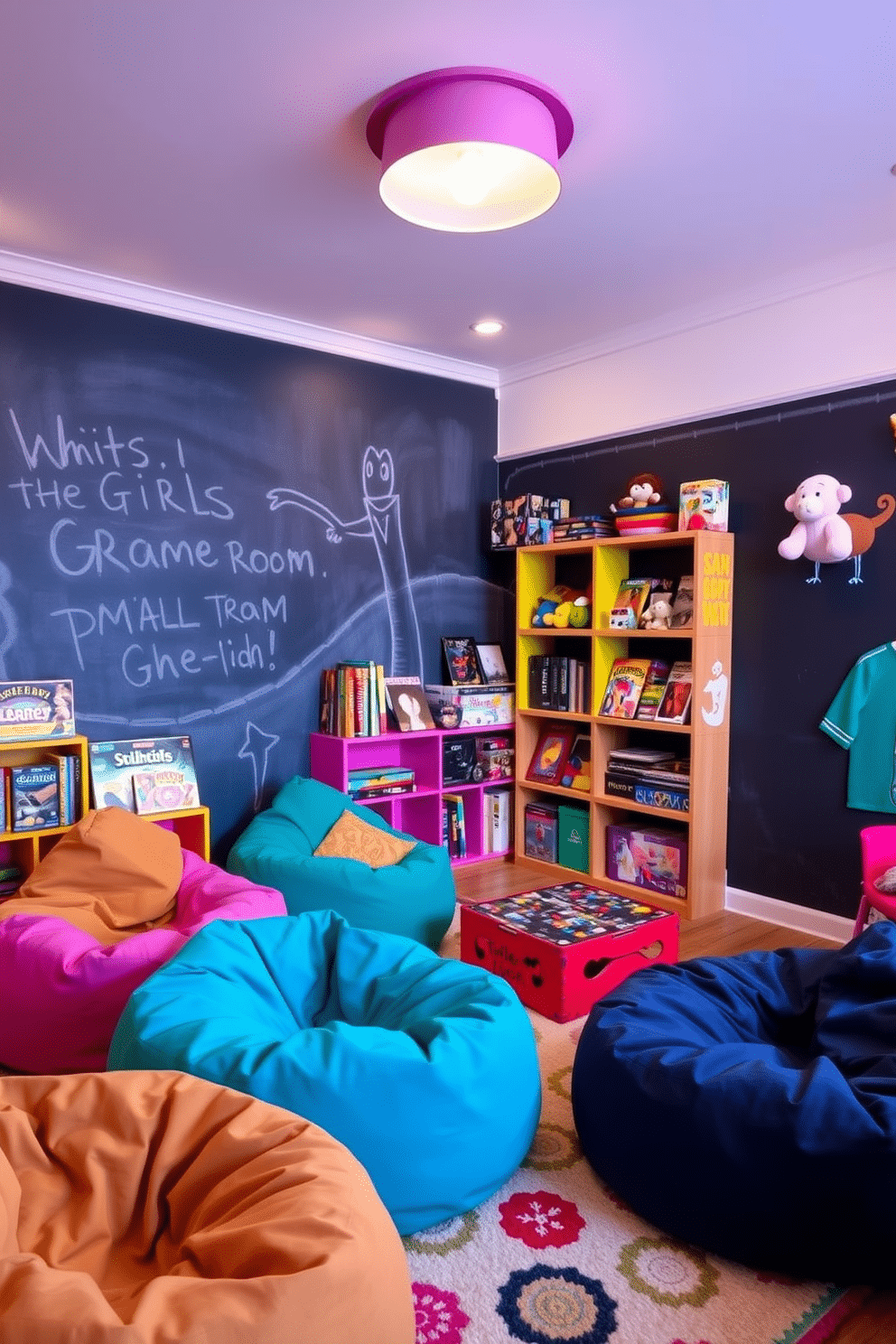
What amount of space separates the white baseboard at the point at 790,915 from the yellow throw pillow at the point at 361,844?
1.42 metres

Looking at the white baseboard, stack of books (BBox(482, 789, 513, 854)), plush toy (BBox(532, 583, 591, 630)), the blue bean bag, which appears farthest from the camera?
stack of books (BBox(482, 789, 513, 854))

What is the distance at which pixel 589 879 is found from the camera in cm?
433

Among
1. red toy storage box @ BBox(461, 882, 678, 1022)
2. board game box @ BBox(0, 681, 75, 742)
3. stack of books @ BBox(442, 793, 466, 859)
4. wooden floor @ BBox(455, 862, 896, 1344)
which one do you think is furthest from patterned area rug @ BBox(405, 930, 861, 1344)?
stack of books @ BBox(442, 793, 466, 859)

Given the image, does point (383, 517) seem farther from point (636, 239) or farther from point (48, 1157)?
point (48, 1157)

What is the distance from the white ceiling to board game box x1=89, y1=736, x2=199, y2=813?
5.97ft

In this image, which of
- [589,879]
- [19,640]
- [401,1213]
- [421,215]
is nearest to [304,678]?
[19,640]

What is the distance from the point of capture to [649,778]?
→ 4.04 m

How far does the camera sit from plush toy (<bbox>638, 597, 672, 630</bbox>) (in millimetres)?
4016

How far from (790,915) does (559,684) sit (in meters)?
1.47

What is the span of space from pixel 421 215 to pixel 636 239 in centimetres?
105

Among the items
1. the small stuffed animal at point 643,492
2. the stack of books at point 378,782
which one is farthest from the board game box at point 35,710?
the small stuffed animal at point 643,492

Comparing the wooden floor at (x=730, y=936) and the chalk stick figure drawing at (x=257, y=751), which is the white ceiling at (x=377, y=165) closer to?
the chalk stick figure drawing at (x=257, y=751)

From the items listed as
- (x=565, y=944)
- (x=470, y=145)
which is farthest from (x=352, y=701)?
(x=470, y=145)

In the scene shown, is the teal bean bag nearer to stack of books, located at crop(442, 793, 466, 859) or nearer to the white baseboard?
stack of books, located at crop(442, 793, 466, 859)
